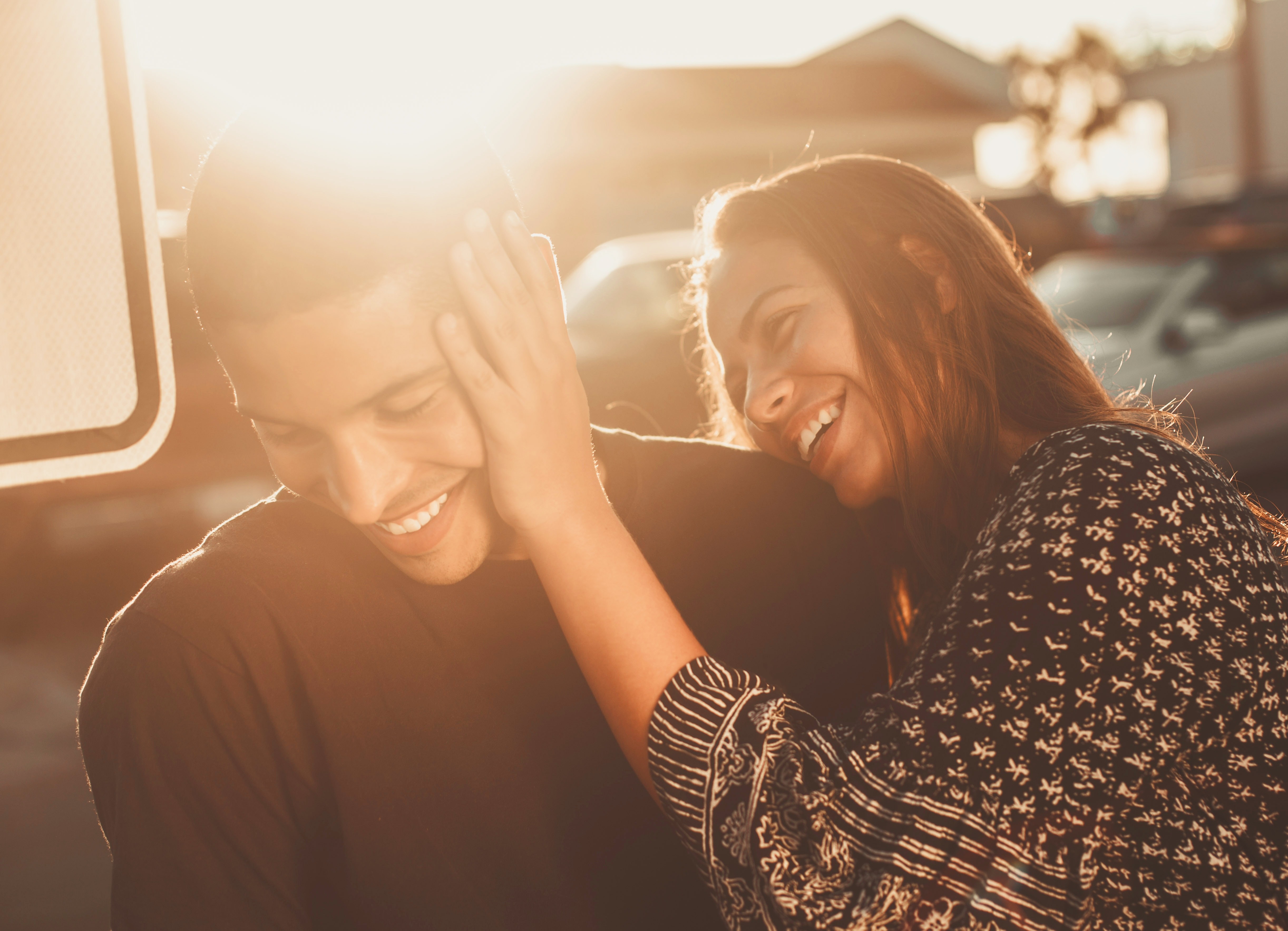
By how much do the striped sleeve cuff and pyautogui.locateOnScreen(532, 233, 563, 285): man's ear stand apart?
639 millimetres

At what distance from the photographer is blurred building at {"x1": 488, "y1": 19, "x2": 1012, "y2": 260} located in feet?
70.2

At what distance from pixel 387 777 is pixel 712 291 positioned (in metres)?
1.15

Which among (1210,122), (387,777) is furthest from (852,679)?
(1210,122)

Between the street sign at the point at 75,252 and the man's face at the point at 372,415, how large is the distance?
393 millimetres

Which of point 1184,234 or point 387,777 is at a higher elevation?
point 387,777

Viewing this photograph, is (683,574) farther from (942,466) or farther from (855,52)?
Result: (855,52)

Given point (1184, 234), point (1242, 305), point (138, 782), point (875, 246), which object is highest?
point (875, 246)

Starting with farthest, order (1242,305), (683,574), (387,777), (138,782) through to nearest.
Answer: (1242,305)
(683,574)
(387,777)
(138,782)

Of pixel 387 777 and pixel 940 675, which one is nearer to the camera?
pixel 940 675

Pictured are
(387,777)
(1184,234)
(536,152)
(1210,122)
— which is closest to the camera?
(387,777)

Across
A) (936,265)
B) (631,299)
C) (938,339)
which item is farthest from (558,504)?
(631,299)

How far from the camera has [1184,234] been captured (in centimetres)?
1424

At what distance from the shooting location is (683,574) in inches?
77.8

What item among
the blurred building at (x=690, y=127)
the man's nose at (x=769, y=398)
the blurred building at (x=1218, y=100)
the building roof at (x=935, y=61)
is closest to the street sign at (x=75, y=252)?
the man's nose at (x=769, y=398)
